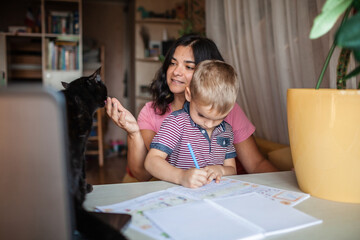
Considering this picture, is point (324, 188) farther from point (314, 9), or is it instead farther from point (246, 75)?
point (246, 75)

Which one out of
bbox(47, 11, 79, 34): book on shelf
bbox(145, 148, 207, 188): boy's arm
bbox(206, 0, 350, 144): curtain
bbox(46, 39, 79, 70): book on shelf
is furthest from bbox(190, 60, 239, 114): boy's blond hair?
bbox(47, 11, 79, 34): book on shelf

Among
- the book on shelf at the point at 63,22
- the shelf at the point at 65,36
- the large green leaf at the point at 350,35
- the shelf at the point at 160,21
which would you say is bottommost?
the large green leaf at the point at 350,35

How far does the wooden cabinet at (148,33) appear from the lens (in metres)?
4.61

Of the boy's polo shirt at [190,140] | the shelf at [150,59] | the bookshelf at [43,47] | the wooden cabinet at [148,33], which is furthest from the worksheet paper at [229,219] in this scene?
the wooden cabinet at [148,33]

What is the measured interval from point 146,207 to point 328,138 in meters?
0.43

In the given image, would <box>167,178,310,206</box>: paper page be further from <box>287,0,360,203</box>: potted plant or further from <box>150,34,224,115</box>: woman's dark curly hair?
<box>150,34,224,115</box>: woman's dark curly hair

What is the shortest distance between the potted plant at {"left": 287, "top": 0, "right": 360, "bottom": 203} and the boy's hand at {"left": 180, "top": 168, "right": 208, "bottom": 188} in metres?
0.25

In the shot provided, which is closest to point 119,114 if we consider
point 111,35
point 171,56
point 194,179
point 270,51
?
point 194,179

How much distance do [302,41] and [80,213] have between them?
131cm

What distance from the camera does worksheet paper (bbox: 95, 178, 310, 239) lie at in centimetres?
59

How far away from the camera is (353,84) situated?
3.83ft

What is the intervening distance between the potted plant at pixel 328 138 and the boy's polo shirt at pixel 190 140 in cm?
40

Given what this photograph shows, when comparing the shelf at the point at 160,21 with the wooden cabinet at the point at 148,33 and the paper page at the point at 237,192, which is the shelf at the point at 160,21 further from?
the paper page at the point at 237,192

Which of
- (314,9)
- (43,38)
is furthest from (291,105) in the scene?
(43,38)
